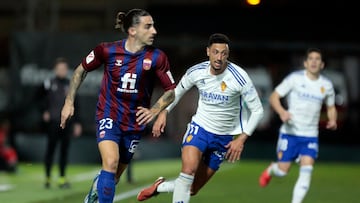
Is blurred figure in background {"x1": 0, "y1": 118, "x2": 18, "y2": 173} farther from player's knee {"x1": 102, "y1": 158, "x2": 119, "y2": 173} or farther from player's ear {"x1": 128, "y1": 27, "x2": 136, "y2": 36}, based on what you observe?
player's knee {"x1": 102, "y1": 158, "x2": 119, "y2": 173}

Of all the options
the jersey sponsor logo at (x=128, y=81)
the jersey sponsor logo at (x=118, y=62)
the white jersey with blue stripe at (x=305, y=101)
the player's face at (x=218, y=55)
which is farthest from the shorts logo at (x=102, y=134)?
the white jersey with blue stripe at (x=305, y=101)

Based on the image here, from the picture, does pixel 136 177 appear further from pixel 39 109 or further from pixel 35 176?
pixel 39 109

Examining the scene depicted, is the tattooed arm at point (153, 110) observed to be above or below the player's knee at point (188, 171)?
above

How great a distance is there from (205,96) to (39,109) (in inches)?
531

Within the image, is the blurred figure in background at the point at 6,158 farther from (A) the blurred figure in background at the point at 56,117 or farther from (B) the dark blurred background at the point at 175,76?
(A) the blurred figure in background at the point at 56,117

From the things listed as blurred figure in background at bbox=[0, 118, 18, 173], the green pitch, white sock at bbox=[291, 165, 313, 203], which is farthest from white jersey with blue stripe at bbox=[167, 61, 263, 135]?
blurred figure in background at bbox=[0, 118, 18, 173]

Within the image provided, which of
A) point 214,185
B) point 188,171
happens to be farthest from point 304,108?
point 214,185

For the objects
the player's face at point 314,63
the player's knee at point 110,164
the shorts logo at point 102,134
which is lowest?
the player's knee at point 110,164

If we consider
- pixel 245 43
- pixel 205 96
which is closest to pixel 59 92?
pixel 205 96

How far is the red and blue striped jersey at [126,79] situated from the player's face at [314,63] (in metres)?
3.57

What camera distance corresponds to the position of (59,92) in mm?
17344

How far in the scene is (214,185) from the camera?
17.1 m

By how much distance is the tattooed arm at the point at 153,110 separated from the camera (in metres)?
10.4

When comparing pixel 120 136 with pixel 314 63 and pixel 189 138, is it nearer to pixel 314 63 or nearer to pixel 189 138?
pixel 189 138
